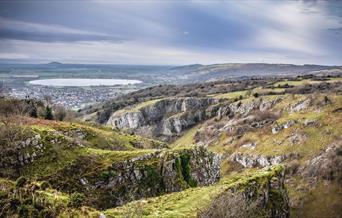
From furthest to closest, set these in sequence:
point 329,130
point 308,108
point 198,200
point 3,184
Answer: point 308,108, point 329,130, point 198,200, point 3,184

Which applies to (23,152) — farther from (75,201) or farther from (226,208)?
(226,208)

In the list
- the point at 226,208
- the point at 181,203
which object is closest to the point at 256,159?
the point at 181,203

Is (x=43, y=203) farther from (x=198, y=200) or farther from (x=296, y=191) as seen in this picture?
(x=296, y=191)

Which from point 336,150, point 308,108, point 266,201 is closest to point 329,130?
point 336,150

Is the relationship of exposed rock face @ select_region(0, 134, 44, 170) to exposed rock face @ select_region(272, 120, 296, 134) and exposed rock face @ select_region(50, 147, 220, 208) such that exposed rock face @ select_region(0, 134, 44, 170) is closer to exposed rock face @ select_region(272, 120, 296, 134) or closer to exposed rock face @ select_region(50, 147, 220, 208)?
exposed rock face @ select_region(50, 147, 220, 208)

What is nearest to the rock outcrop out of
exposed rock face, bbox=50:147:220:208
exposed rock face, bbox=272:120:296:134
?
exposed rock face, bbox=272:120:296:134

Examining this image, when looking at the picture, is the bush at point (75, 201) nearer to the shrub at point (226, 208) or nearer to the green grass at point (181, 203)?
the green grass at point (181, 203)

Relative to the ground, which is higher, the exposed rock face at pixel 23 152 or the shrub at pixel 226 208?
the exposed rock face at pixel 23 152

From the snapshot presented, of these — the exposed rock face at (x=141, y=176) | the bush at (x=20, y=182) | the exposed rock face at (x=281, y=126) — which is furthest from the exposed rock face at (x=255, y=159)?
the bush at (x=20, y=182)

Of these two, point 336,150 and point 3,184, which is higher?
point 3,184
